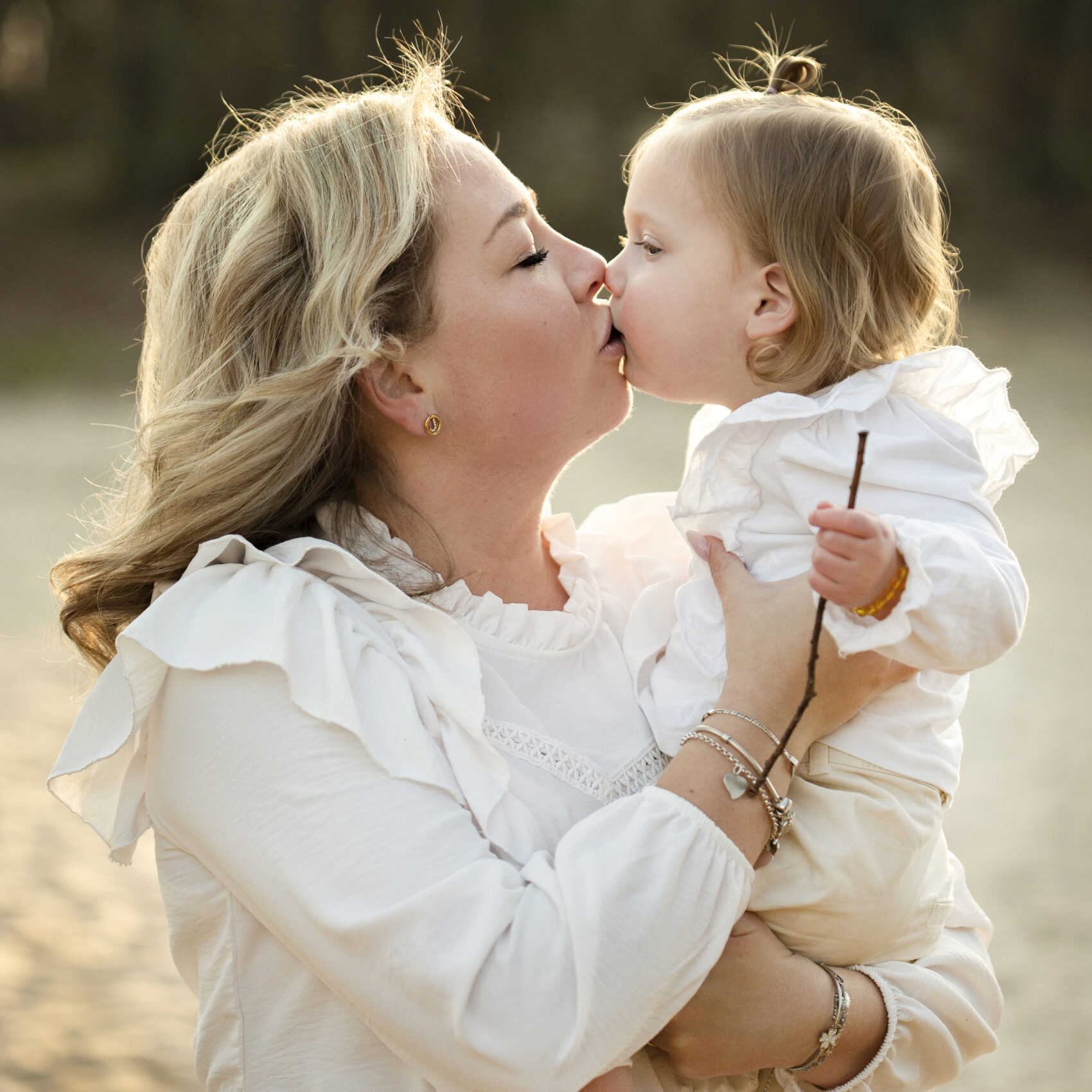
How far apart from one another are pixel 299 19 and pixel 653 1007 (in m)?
18.1

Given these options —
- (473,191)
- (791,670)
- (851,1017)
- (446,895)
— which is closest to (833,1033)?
(851,1017)

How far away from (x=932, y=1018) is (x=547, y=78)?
1754 cm

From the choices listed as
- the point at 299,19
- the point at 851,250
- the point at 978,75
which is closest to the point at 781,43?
the point at 978,75

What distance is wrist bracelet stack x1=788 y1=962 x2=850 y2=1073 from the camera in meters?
1.52

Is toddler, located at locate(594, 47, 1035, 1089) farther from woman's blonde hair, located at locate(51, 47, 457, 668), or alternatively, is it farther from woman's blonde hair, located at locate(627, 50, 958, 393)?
woman's blonde hair, located at locate(51, 47, 457, 668)

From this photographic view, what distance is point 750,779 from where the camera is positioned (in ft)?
4.62

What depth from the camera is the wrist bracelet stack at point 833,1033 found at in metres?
1.52

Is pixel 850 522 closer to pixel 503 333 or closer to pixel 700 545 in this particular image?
pixel 700 545

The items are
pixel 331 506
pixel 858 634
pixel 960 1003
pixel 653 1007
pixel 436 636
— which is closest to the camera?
pixel 653 1007

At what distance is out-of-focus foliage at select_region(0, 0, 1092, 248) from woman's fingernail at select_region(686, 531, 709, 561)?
14209 millimetres

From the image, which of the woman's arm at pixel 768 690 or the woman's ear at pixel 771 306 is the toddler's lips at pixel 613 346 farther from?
the woman's arm at pixel 768 690

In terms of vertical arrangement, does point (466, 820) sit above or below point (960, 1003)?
above

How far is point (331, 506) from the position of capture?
1798 millimetres

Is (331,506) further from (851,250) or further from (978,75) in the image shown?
(978,75)
